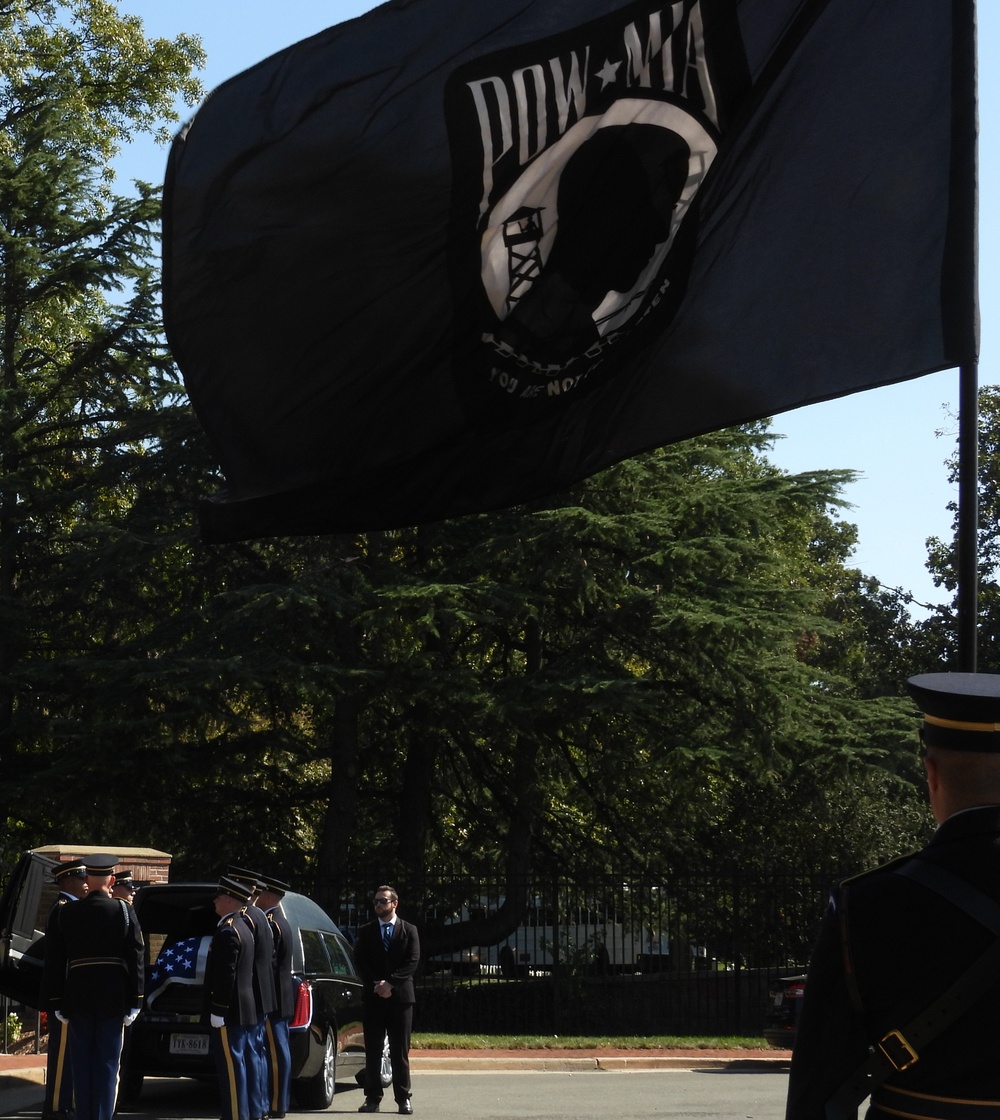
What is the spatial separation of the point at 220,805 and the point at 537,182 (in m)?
21.4

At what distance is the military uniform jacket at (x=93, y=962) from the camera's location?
10.8 metres

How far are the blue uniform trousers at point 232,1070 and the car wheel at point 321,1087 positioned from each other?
2235mm

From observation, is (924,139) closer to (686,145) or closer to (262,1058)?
(686,145)

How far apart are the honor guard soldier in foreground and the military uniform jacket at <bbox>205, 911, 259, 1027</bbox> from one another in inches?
350

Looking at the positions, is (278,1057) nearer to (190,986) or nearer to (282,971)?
(282,971)

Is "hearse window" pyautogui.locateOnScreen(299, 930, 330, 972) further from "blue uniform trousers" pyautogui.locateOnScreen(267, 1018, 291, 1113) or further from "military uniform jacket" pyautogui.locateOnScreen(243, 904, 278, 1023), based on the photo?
"military uniform jacket" pyautogui.locateOnScreen(243, 904, 278, 1023)

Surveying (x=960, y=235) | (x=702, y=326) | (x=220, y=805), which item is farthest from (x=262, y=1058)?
(x=220, y=805)

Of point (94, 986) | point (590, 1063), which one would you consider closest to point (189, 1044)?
point (94, 986)

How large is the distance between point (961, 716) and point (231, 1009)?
9090 millimetres

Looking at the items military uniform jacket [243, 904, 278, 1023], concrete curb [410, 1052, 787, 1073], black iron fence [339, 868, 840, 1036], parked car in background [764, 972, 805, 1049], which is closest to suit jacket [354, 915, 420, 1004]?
military uniform jacket [243, 904, 278, 1023]

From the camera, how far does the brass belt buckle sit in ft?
9.18

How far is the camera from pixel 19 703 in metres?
26.4

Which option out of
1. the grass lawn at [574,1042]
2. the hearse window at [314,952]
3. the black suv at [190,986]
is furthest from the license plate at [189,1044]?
the grass lawn at [574,1042]

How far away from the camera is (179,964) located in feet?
44.2
